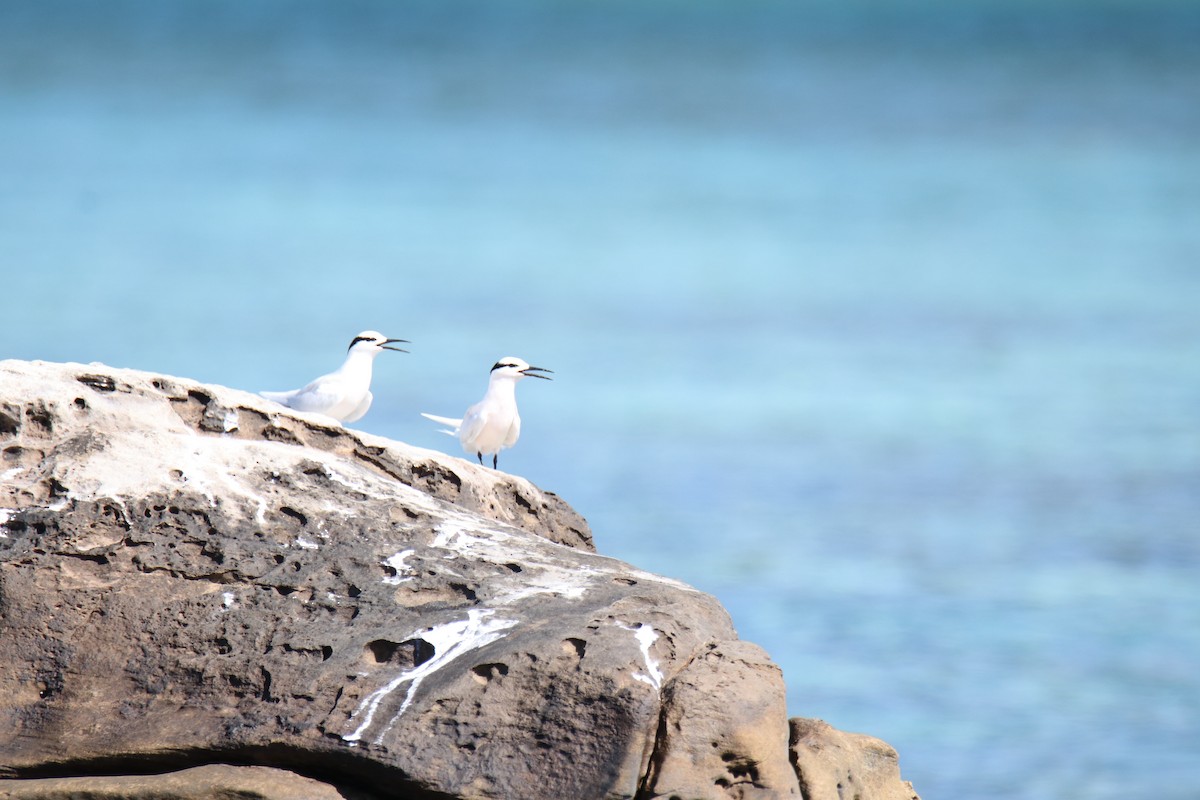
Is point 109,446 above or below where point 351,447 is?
below

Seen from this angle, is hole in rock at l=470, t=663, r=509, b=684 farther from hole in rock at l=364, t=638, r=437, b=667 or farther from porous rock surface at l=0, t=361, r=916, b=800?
hole in rock at l=364, t=638, r=437, b=667

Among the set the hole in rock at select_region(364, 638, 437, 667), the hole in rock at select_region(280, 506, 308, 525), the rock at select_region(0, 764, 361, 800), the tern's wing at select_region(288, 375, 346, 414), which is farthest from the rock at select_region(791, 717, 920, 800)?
the tern's wing at select_region(288, 375, 346, 414)

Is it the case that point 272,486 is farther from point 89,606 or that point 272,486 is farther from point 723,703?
point 723,703

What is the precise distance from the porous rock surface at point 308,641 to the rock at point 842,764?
0.02 metres

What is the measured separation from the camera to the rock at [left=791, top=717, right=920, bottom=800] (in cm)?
672

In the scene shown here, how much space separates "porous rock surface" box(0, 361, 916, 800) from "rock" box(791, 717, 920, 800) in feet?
0.06

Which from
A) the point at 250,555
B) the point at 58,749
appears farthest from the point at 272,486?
the point at 58,749

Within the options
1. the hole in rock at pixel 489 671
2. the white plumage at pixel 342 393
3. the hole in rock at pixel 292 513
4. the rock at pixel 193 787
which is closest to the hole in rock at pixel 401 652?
the hole in rock at pixel 489 671

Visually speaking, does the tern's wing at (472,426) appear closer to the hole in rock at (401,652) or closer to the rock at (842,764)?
the rock at (842,764)

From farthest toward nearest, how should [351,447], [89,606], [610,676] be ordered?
1. [351,447]
2. [89,606]
3. [610,676]

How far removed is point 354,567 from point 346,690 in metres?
0.68

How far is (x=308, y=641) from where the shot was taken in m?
6.42

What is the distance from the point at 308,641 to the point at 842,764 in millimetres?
2320

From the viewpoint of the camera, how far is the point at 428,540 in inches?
272
